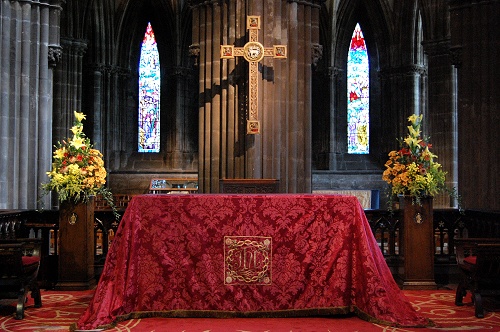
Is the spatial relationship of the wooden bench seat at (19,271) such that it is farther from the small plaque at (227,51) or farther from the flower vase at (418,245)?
the flower vase at (418,245)

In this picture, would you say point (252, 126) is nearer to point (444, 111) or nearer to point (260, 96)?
point (260, 96)

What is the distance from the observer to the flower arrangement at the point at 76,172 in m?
7.78

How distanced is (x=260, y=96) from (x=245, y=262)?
541 cm

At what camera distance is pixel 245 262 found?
6.19 meters

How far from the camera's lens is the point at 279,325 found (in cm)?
586

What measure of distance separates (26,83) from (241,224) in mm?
6612

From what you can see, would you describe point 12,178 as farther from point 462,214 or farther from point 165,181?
point 165,181

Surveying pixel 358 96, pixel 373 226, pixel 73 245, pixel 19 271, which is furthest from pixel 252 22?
pixel 358 96

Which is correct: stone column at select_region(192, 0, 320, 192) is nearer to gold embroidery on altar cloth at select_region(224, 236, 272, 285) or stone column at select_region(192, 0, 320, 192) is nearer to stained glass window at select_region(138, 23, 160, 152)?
gold embroidery on altar cloth at select_region(224, 236, 272, 285)

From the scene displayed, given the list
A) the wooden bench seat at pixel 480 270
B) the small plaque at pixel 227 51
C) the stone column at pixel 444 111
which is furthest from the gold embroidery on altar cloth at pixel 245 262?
the stone column at pixel 444 111

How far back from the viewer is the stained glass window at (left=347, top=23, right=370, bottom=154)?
934 inches

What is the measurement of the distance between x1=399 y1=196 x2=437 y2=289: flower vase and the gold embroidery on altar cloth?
2.60 m

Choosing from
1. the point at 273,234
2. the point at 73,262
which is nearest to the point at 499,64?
the point at 273,234

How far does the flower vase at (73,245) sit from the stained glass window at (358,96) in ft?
55.2
